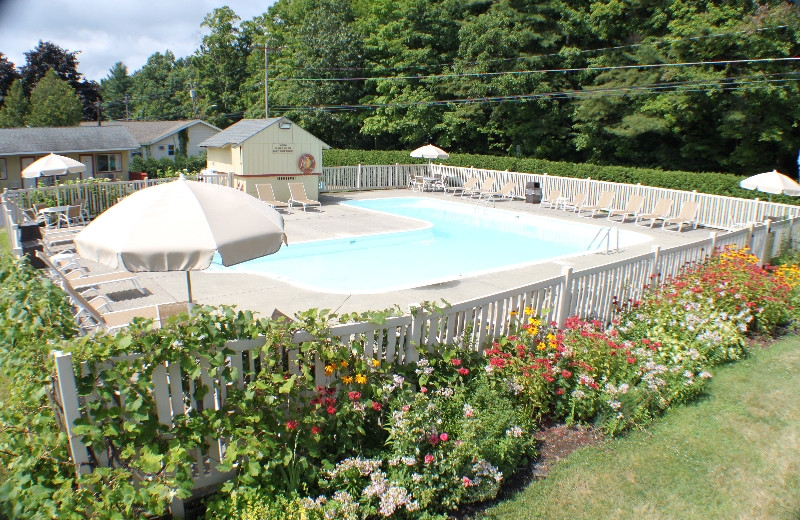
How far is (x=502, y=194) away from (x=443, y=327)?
1593 centimetres

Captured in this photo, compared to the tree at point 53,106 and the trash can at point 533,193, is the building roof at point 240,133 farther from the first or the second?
the tree at point 53,106

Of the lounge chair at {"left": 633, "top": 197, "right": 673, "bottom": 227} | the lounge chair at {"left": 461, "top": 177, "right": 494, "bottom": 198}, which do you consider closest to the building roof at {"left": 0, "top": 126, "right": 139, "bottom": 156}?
the lounge chair at {"left": 461, "top": 177, "right": 494, "bottom": 198}

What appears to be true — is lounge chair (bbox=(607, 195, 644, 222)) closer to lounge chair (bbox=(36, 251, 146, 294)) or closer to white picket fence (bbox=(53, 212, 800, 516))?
white picket fence (bbox=(53, 212, 800, 516))

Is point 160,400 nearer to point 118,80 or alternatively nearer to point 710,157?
point 710,157

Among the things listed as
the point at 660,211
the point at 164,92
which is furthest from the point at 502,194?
the point at 164,92

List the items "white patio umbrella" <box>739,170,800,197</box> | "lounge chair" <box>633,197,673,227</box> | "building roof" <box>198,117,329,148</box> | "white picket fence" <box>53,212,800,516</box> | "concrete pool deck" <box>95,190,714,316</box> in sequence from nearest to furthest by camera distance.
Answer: "white picket fence" <box>53,212,800,516</box> → "concrete pool deck" <box>95,190,714,316</box> → "white patio umbrella" <box>739,170,800,197</box> → "lounge chair" <box>633,197,673,227</box> → "building roof" <box>198,117,329,148</box>

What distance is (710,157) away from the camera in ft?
86.0

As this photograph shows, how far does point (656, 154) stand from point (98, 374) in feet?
92.6

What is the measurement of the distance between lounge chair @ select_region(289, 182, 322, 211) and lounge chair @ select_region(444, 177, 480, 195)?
564 cm

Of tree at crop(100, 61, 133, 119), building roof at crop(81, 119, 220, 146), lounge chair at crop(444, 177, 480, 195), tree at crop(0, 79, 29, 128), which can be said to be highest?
tree at crop(100, 61, 133, 119)

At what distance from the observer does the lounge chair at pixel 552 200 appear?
1893cm

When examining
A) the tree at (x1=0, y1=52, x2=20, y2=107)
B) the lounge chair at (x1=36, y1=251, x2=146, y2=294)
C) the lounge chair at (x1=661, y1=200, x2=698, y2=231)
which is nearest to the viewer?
the lounge chair at (x1=36, y1=251, x2=146, y2=294)

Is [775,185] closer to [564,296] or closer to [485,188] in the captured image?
[485,188]

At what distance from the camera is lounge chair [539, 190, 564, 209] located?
18933mm
